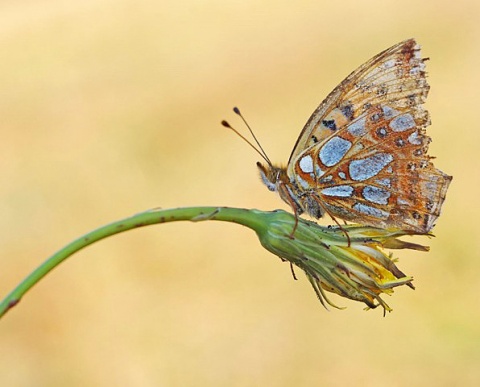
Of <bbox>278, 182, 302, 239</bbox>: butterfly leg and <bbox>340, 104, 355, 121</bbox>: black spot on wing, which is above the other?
<bbox>340, 104, 355, 121</bbox>: black spot on wing

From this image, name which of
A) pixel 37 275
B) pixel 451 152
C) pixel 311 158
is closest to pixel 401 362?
pixel 451 152

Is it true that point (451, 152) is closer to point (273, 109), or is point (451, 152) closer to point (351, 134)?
point (273, 109)

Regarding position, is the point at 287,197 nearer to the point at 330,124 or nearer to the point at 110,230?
the point at 330,124

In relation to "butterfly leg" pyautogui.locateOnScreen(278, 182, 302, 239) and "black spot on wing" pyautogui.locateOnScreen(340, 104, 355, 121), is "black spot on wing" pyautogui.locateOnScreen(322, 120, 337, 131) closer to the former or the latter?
"black spot on wing" pyautogui.locateOnScreen(340, 104, 355, 121)

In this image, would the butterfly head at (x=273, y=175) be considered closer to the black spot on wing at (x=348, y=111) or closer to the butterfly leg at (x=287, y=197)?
the butterfly leg at (x=287, y=197)

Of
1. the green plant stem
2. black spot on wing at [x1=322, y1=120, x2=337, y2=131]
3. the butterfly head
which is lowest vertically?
the butterfly head

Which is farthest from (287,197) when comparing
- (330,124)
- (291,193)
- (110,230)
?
(110,230)

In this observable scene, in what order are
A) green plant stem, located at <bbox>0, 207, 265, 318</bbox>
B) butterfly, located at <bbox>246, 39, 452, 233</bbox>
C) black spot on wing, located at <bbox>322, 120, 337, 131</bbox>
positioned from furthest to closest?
black spot on wing, located at <bbox>322, 120, 337, 131</bbox>, butterfly, located at <bbox>246, 39, 452, 233</bbox>, green plant stem, located at <bbox>0, 207, 265, 318</bbox>

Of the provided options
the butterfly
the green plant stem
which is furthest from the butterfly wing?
the green plant stem
